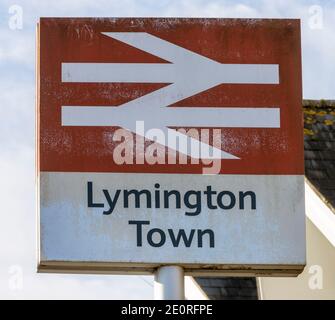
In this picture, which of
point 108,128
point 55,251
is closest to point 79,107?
point 108,128

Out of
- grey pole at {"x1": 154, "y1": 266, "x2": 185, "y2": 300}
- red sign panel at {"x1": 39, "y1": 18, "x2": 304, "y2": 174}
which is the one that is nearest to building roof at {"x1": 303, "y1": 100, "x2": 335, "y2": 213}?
red sign panel at {"x1": 39, "y1": 18, "x2": 304, "y2": 174}

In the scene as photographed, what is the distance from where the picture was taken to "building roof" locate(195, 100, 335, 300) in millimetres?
18339

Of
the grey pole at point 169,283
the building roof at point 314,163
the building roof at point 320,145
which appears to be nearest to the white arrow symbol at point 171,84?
the grey pole at point 169,283

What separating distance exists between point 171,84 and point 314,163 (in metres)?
5.38

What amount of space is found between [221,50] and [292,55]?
22.1 inches

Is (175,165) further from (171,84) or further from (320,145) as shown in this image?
(320,145)

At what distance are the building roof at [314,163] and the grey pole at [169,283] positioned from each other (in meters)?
5.18

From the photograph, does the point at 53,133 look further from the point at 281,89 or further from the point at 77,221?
the point at 281,89

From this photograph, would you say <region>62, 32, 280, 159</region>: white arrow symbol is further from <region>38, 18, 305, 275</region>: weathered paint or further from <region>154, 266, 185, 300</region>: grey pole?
<region>154, 266, 185, 300</region>: grey pole

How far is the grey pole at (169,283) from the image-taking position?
12.9 meters

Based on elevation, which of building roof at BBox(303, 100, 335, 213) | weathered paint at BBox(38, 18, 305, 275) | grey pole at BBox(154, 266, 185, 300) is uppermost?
building roof at BBox(303, 100, 335, 213)

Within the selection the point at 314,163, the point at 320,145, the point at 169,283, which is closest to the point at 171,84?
the point at 169,283

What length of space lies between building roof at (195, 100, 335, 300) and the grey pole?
5.18 metres

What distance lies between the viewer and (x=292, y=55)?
13562mm
